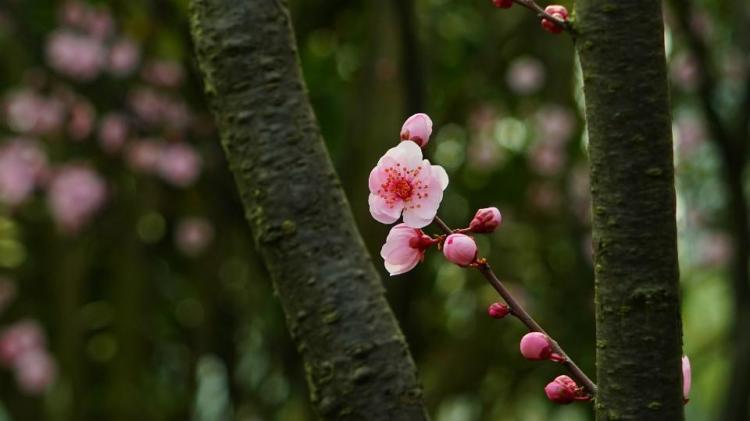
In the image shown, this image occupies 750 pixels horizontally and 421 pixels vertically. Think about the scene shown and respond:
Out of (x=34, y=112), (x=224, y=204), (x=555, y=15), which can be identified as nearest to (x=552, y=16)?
(x=555, y=15)

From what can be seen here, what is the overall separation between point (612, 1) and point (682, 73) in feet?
15.8

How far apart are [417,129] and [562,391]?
11.2 inches

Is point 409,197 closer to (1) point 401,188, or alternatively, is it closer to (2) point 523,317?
(1) point 401,188

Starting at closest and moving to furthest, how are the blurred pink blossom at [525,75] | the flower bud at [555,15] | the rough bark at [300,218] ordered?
1. the flower bud at [555,15]
2. the rough bark at [300,218]
3. the blurred pink blossom at [525,75]

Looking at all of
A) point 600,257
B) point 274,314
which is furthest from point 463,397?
point 600,257

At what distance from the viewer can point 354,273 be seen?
1.43 m

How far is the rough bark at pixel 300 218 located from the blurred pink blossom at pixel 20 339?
194 inches

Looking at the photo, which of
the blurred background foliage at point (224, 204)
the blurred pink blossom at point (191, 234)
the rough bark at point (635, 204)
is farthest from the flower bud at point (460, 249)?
the blurred pink blossom at point (191, 234)

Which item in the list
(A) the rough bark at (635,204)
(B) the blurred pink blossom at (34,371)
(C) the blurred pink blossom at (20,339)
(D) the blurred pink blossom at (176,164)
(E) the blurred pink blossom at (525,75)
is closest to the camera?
(A) the rough bark at (635,204)

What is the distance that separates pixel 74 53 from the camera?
576 cm

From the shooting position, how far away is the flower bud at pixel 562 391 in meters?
1.12

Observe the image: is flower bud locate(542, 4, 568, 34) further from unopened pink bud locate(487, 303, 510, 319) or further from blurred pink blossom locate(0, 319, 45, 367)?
blurred pink blossom locate(0, 319, 45, 367)

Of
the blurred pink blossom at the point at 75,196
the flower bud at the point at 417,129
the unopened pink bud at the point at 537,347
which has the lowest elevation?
the blurred pink blossom at the point at 75,196

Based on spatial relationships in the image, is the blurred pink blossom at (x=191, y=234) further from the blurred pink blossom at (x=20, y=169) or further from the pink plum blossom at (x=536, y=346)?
the pink plum blossom at (x=536, y=346)
